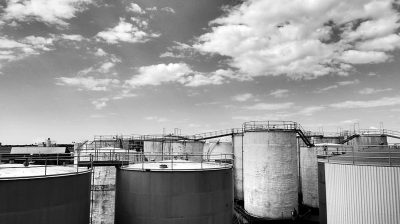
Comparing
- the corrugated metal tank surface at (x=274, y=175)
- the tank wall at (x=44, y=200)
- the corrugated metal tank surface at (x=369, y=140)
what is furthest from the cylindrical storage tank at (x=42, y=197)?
the corrugated metal tank surface at (x=369, y=140)

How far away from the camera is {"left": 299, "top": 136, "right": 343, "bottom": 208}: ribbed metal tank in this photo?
36.0 m

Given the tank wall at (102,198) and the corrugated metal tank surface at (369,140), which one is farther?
the corrugated metal tank surface at (369,140)

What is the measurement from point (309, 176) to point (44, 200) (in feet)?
103

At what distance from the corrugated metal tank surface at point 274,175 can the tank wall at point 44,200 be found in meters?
22.1

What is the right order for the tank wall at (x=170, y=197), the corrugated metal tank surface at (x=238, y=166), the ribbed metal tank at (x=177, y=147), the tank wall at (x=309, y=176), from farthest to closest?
the ribbed metal tank at (x=177, y=147) < the corrugated metal tank surface at (x=238, y=166) < the tank wall at (x=309, y=176) < the tank wall at (x=170, y=197)

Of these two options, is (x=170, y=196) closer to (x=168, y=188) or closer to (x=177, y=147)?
(x=168, y=188)

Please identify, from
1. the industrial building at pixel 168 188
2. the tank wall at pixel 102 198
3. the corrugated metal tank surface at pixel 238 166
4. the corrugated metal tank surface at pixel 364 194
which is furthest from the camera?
the corrugated metal tank surface at pixel 238 166

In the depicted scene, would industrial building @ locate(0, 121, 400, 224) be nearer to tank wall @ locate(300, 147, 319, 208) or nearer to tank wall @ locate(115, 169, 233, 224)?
tank wall @ locate(115, 169, 233, 224)

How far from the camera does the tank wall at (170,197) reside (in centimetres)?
1494

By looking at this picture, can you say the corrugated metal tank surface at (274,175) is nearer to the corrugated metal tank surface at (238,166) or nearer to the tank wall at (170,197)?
the corrugated metal tank surface at (238,166)

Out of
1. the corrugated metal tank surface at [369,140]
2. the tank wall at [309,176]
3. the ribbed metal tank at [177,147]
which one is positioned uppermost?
the corrugated metal tank surface at [369,140]

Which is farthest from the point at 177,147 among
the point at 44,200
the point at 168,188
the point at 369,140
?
the point at 44,200

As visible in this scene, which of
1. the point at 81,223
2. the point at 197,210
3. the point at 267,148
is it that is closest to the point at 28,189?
the point at 81,223

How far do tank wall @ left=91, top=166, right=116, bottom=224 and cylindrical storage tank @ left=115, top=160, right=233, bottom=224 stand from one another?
275 cm
